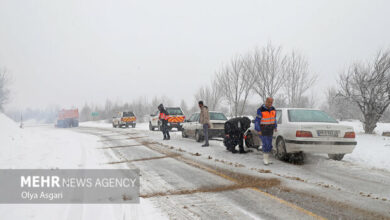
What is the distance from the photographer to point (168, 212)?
355 cm

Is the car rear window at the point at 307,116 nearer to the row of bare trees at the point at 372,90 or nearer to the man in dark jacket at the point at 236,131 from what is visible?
the man in dark jacket at the point at 236,131

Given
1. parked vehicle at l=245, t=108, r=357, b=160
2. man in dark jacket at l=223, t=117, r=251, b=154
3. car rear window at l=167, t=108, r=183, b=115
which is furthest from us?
car rear window at l=167, t=108, r=183, b=115

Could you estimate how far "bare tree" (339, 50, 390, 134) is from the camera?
14.3 metres

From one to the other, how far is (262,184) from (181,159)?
332 cm

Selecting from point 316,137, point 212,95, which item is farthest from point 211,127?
point 212,95

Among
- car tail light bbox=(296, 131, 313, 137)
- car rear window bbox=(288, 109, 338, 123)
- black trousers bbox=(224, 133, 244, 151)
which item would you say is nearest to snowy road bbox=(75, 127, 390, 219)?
car tail light bbox=(296, 131, 313, 137)

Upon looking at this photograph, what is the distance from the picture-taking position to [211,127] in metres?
11.3

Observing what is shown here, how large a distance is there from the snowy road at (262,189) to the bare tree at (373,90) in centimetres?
955

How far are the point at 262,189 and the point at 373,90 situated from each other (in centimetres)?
1339

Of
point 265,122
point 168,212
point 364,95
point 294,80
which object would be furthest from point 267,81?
point 168,212

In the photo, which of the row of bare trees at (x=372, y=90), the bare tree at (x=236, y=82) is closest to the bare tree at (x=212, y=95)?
the bare tree at (x=236, y=82)

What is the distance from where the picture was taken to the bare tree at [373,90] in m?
14.3

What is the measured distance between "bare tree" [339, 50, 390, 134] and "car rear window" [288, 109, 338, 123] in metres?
9.12

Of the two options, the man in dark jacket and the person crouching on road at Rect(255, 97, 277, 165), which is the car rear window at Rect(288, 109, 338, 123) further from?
the man in dark jacket
